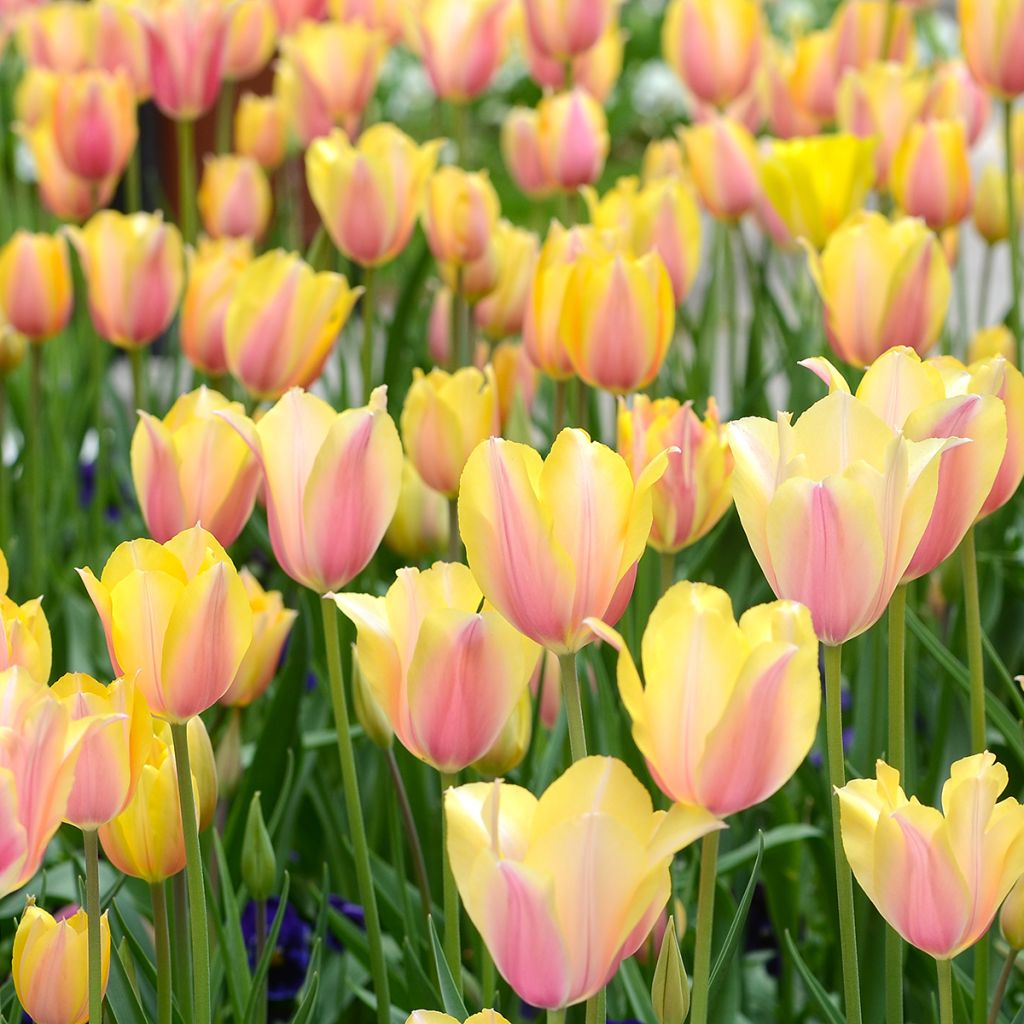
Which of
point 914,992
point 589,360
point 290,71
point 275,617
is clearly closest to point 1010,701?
point 914,992

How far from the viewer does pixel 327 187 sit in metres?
1.41

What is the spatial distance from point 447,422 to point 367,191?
381mm

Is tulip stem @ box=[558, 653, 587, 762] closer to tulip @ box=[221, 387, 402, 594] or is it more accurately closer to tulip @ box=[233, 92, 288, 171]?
tulip @ box=[221, 387, 402, 594]

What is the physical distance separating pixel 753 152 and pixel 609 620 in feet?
3.47

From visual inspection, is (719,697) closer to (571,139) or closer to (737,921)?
(737,921)

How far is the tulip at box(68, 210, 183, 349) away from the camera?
1.40 meters

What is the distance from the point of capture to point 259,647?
987mm

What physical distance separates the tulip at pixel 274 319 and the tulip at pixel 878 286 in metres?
0.36

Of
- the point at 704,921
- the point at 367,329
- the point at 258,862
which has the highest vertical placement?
the point at 367,329

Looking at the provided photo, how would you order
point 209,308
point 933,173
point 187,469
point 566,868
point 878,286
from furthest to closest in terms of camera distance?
point 933,173
point 209,308
point 878,286
point 187,469
point 566,868

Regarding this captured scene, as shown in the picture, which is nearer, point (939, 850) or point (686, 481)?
point (939, 850)

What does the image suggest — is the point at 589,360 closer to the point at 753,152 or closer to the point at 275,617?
the point at 275,617

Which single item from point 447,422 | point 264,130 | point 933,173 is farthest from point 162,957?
point 264,130

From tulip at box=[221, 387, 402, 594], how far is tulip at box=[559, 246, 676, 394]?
37cm
